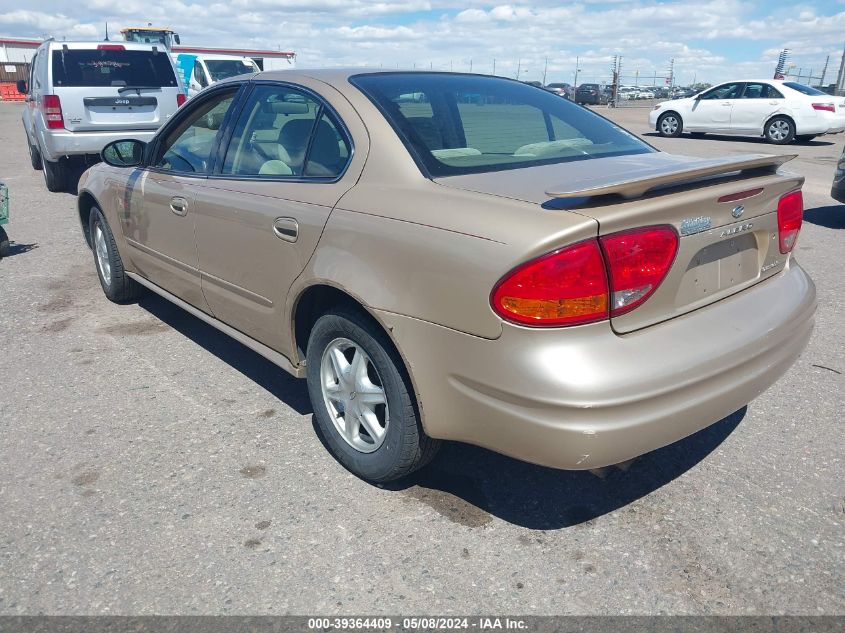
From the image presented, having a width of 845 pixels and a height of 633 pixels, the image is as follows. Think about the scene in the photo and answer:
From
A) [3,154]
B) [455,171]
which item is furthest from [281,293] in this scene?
[3,154]

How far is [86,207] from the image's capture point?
5410 mm

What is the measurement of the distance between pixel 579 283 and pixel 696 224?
523 mm

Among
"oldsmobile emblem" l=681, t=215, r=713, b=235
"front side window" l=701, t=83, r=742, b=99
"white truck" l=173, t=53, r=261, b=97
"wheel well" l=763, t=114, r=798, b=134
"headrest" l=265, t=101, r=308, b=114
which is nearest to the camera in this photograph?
"oldsmobile emblem" l=681, t=215, r=713, b=235

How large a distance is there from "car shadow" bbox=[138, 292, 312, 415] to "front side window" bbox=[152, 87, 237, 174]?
1142mm

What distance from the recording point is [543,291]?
83.3 inches

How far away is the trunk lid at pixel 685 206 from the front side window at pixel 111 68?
27.8ft

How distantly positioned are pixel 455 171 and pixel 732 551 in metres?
1.69

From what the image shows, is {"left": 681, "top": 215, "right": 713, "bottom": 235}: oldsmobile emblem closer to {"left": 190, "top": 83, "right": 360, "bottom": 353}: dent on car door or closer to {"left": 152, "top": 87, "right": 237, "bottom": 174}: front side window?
{"left": 190, "top": 83, "right": 360, "bottom": 353}: dent on car door

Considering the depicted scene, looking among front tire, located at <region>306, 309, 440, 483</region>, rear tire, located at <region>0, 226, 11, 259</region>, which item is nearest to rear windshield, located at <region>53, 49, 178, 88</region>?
rear tire, located at <region>0, 226, 11, 259</region>

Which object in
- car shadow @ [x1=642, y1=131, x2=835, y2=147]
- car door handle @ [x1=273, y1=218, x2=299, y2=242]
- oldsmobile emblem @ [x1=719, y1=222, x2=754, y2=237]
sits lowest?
car shadow @ [x1=642, y1=131, x2=835, y2=147]

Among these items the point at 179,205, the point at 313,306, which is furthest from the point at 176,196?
the point at 313,306

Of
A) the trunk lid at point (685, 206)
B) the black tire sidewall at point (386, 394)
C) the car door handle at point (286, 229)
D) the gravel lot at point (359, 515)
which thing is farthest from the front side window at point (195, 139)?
the trunk lid at point (685, 206)

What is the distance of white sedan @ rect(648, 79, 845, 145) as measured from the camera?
1580 cm

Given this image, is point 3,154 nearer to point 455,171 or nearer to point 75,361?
point 75,361
